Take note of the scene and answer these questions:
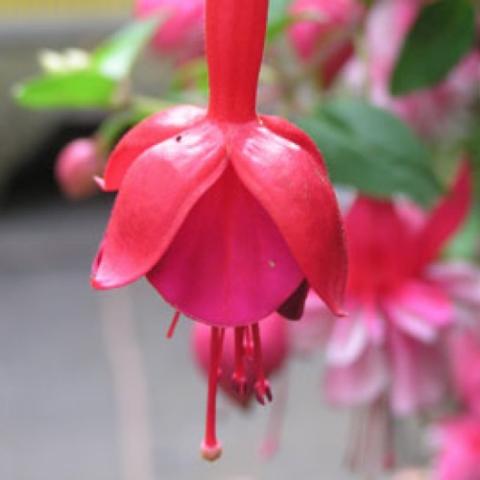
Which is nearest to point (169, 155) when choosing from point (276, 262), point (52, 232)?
point (276, 262)

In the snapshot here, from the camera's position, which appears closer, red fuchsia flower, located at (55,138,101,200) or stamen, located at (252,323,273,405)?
stamen, located at (252,323,273,405)

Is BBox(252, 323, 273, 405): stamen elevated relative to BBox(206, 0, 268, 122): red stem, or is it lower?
lower

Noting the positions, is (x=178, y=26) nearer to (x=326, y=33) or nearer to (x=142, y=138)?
(x=326, y=33)

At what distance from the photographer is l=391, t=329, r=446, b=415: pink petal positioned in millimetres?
558

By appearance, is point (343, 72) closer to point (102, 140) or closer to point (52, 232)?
point (102, 140)

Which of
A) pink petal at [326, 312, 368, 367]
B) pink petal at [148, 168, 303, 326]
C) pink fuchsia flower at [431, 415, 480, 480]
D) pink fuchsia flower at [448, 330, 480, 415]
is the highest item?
pink petal at [148, 168, 303, 326]

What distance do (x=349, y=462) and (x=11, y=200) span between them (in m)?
3.18

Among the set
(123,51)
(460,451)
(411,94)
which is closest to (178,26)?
(123,51)

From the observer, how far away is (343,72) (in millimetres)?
670

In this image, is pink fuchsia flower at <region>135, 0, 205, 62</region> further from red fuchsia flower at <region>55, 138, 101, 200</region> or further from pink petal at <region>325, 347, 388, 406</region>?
pink petal at <region>325, 347, 388, 406</region>

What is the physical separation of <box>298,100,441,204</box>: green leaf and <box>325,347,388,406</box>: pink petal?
98 millimetres

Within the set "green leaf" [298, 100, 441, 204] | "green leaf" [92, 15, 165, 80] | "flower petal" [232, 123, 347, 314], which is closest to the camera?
"flower petal" [232, 123, 347, 314]

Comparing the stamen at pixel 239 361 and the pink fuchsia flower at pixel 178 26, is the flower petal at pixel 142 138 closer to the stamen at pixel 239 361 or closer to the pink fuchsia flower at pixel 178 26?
the stamen at pixel 239 361

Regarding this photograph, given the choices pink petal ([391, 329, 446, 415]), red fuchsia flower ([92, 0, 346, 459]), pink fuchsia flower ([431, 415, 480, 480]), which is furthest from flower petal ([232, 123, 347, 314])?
pink fuchsia flower ([431, 415, 480, 480])
